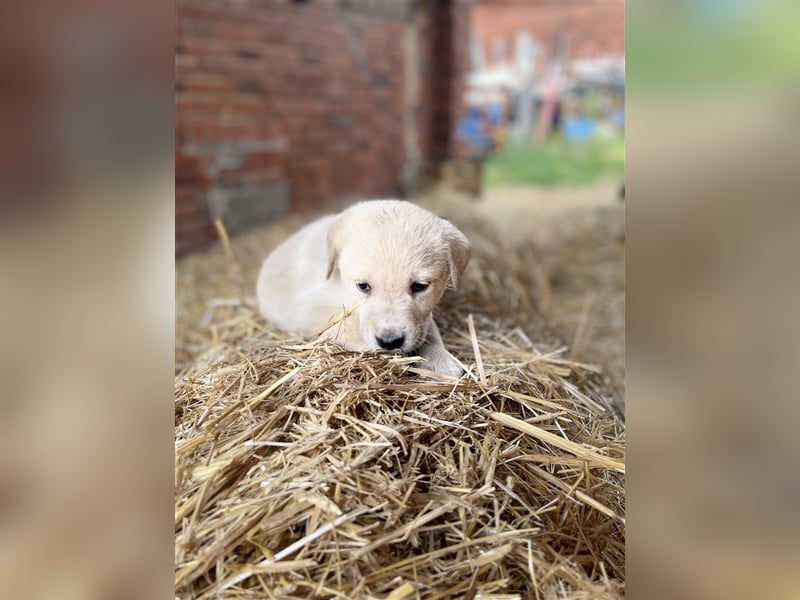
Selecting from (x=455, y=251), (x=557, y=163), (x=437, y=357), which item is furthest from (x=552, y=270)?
(x=557, y=163)

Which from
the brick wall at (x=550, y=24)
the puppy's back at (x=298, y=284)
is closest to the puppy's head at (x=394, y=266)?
the puppy's back at (x=298, y=284)

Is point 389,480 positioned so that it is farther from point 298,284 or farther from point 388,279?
point 298,284

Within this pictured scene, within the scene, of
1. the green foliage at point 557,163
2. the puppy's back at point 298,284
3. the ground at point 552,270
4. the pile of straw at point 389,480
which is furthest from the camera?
the green foliage at point 557,163

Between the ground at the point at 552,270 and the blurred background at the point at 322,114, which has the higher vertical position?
the blurred background at the point at 322,114

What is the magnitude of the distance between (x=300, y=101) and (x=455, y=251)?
611 centimetres

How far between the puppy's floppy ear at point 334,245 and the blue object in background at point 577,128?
17.4 meters

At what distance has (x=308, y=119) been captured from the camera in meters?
8.52

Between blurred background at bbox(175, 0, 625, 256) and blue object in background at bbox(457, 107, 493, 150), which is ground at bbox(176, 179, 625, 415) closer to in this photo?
blurred background at bbox(175, 0, 625, 256)

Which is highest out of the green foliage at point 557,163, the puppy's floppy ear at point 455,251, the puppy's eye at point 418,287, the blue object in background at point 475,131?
the blue object in background at point 475,131

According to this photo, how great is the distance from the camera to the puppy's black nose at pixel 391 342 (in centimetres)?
257

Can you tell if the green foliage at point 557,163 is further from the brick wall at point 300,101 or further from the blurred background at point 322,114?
the brick wall at point 300,101

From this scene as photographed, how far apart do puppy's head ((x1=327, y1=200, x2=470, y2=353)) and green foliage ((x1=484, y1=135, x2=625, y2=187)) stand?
1096cm

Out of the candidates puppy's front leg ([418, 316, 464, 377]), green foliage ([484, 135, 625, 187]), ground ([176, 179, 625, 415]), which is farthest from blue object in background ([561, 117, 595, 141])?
puppy's front leg ([418, 316, 464, 377])

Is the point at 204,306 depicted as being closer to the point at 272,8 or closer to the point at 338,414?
the point at 338,414
